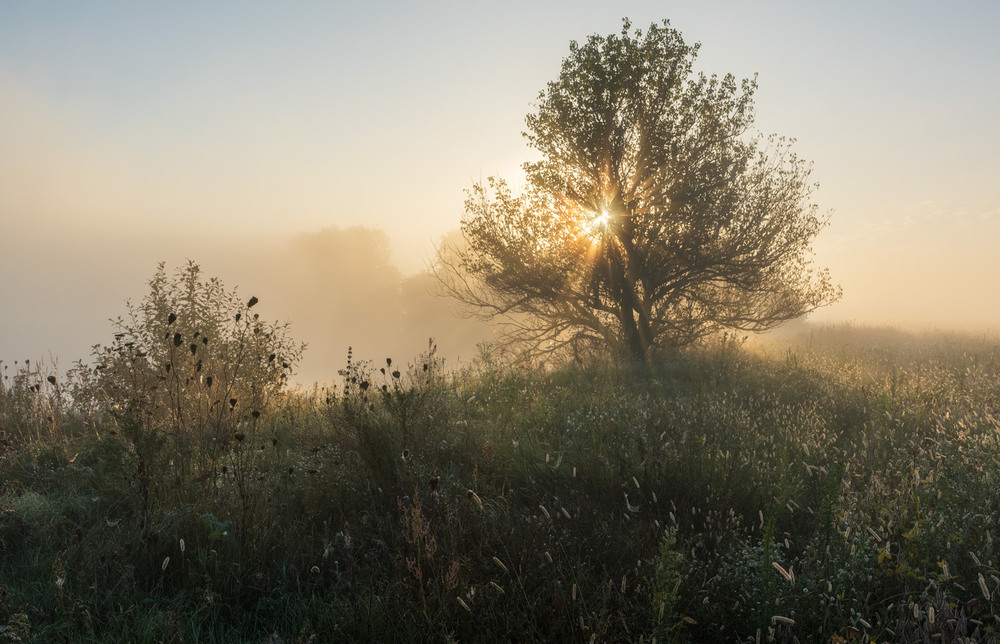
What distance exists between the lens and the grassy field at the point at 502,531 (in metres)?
2.74

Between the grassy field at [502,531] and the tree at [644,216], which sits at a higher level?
the tree at [644,216]

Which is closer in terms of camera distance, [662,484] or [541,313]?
[662,484]

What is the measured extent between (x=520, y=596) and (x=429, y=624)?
0.45 m

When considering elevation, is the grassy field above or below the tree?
below

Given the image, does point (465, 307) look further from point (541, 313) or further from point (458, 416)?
point (458, 416)

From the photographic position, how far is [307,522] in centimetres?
407

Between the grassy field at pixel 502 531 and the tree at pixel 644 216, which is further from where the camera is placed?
the tree at pixel 644 216

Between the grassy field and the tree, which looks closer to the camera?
the grassy field

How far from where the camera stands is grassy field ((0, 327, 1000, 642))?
2740 mm

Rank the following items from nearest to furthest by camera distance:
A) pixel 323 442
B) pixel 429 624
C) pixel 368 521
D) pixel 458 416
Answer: pixel 429 624, pixel 368 521, pixel 323 442, pixel 458 416

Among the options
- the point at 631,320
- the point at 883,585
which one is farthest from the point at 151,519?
the point at 631,320

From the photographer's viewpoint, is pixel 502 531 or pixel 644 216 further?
pixel 644 216

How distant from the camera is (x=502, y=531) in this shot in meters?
3.52

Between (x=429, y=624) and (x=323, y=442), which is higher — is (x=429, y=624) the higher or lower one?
the lower one
